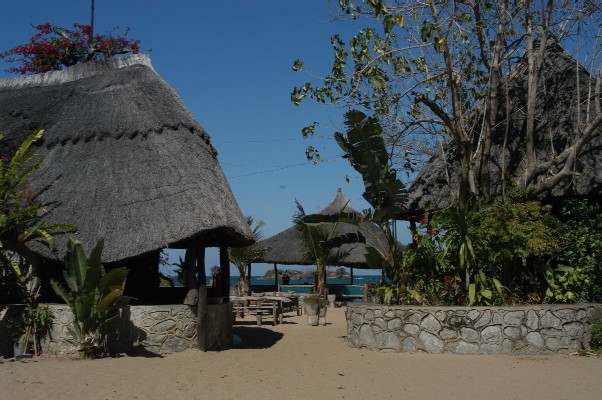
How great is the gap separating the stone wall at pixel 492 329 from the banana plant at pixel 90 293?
172 inches

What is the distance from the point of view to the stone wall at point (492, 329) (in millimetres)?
9898

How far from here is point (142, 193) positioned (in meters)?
10.9

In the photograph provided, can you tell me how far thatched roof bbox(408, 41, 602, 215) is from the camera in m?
11.6

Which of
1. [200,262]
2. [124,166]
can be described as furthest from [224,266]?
[124,166]

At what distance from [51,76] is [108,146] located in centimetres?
404

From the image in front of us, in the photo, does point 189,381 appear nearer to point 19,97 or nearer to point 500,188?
point 500,188

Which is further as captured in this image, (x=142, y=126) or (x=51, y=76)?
(x=51, y=76)

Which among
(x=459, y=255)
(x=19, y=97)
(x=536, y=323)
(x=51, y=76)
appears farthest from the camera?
(x=51, y=76)

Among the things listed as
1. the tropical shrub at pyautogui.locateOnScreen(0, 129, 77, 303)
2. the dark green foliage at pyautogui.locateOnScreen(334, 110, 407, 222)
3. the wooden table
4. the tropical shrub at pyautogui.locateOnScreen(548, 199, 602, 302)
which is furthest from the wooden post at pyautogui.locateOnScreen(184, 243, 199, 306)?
the tropical shrub at pyautogui.locateOnScreen(548, 199, 602, 302)

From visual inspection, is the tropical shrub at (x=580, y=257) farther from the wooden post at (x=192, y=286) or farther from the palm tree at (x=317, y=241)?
the palm tree at (x=317, y=241)

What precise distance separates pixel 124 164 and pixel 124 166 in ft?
0.16

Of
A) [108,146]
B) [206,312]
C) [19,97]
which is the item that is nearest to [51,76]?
[19,97]

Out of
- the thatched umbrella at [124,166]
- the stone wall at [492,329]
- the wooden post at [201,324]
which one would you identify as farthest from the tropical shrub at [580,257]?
the wooden post at [201,324]

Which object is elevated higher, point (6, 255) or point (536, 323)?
point (6, 255)
